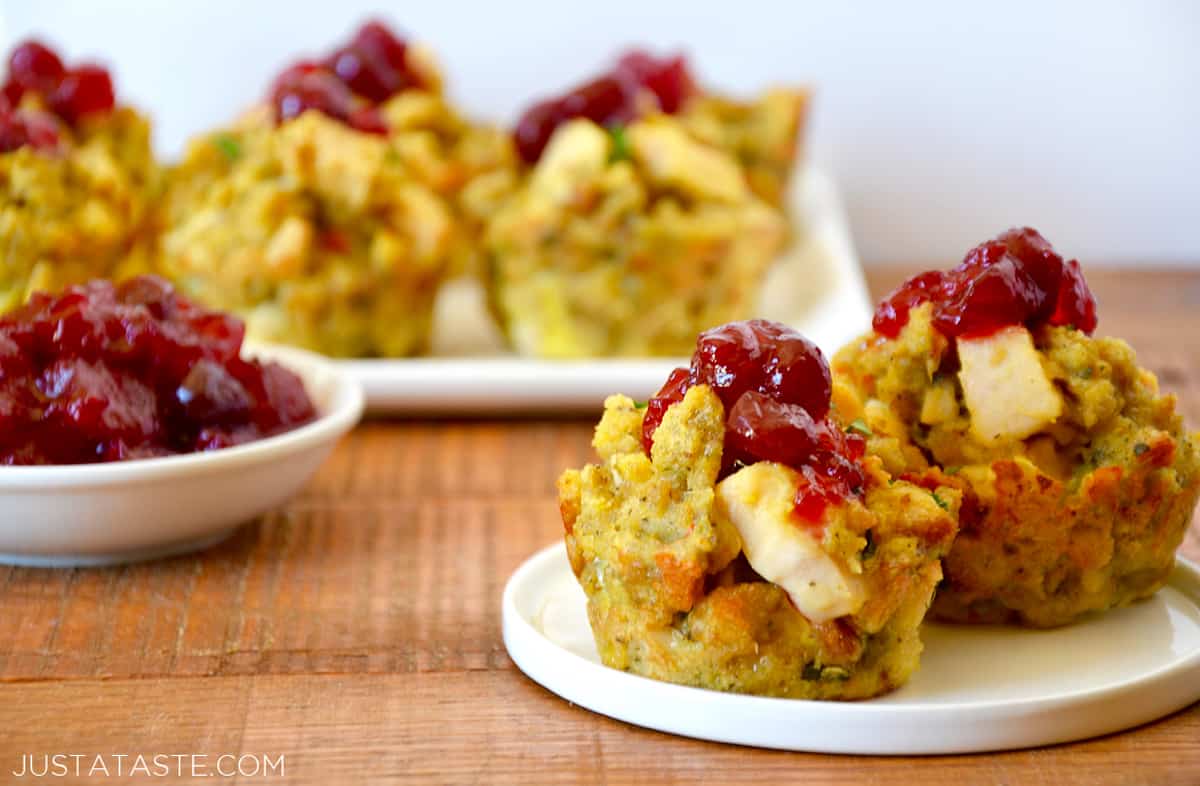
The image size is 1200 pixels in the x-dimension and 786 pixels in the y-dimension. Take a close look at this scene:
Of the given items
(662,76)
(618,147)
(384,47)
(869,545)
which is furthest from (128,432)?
(662,76)

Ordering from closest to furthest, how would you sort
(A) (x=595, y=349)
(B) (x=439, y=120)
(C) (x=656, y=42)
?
(A) (x=595, y=349), (B) (x=439, y=120), (C) (x=656, y=42)

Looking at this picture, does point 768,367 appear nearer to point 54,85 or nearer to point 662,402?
point 662,402

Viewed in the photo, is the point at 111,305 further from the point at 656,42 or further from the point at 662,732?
the point at 656,42

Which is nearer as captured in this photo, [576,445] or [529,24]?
[576,445]

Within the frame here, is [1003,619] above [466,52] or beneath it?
above

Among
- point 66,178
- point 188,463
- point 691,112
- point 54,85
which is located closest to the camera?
point 188,463

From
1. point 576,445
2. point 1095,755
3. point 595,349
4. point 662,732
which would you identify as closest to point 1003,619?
point 1095,755

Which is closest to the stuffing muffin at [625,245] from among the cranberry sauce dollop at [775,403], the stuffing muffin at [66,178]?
the stuffing muffin at [66,178]

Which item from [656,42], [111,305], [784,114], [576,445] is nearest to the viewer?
[111,305]

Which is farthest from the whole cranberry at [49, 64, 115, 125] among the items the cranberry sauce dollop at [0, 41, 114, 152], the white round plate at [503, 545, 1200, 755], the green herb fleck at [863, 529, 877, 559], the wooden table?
the green herb fleck at [863, 529, 877, 559]
